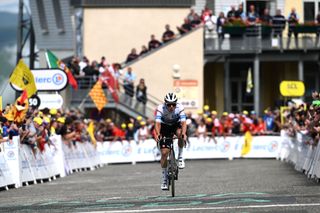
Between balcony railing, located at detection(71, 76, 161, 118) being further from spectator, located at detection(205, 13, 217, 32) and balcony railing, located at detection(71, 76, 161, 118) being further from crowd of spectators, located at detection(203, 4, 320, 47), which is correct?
crowd of spectators, located at detection(203, 4, 320, 47)

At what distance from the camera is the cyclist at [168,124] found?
20.5 meters

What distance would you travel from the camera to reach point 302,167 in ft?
97.3

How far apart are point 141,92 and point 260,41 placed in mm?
7422

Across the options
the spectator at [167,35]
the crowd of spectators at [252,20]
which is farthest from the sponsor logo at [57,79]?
the spectator at [167,35]

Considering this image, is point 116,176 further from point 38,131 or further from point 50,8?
point 50,8

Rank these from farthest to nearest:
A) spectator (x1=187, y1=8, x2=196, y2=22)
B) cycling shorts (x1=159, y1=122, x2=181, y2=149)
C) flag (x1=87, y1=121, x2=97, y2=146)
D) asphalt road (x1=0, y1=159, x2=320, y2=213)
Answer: spectator (x1=187, y1=8, x2=196, y2=22)
flag (x1=87, y1=121, x2=97, y2=146)
cycling shorts (x1=159, y1=122, x2=181, y2=149)
asphalt road (x1=0, y1=159, x2=320, y2=213)

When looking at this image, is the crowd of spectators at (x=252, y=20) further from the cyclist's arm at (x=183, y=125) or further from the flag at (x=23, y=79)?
the cyclist's arm at (x=183, y=125)

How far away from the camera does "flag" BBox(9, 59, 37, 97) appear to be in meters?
32.1

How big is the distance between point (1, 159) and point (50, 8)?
38.2m

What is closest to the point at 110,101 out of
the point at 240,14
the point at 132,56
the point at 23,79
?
the point at 132,56

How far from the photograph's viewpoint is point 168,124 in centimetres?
2072

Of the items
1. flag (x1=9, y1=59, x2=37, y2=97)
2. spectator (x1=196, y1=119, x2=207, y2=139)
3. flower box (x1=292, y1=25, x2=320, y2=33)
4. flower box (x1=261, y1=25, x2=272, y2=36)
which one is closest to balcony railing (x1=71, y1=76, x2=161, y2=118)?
spectator (x1=196, y1=119, x2=207, y2=139)

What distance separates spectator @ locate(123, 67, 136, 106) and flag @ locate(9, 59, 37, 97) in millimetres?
15876

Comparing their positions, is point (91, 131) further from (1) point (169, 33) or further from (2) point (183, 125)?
(2) point (183, 125)
